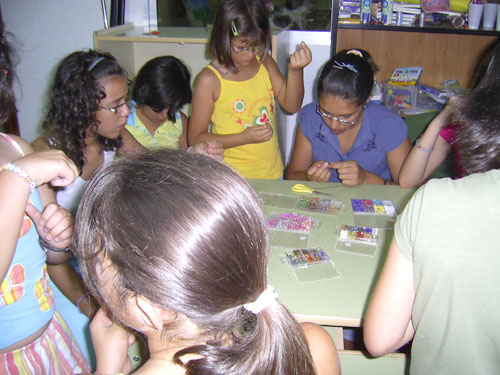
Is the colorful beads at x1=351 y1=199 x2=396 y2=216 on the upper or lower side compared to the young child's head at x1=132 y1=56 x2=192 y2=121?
lower

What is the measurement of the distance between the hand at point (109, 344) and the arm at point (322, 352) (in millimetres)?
390

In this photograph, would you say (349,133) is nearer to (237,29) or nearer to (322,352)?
(237,29)

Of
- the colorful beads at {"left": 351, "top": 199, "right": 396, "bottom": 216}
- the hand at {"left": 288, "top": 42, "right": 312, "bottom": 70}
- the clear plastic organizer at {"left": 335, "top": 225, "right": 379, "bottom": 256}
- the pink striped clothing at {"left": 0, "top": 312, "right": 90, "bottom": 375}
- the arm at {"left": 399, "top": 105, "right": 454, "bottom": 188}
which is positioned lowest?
the pink striped clothing at {"left": 0, "top": 312, "right": 90, "bottom": 375}

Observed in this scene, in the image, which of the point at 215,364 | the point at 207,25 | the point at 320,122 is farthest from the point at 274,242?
the point at 207,25

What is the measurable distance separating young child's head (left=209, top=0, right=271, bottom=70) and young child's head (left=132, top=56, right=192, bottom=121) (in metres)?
0.36

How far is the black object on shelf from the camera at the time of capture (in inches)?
99.7

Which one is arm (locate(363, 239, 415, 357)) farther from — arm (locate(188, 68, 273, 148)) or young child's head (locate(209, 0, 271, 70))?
young child's head (locate(209, 0, 271, 70))

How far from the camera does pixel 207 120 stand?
1.99 metres

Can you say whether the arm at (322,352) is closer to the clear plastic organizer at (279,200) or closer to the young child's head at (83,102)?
the clear plastic organizer at (279,200)

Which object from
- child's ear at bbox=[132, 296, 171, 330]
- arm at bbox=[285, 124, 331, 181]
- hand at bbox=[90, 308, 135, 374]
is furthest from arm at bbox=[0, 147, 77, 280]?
arm at bbox=[285, 124, 331, 181]

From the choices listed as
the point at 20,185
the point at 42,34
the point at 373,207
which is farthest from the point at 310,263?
the point at 42,34

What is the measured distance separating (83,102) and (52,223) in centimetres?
73

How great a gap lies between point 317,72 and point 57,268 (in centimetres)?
234

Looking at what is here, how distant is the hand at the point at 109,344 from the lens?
0.87 m
